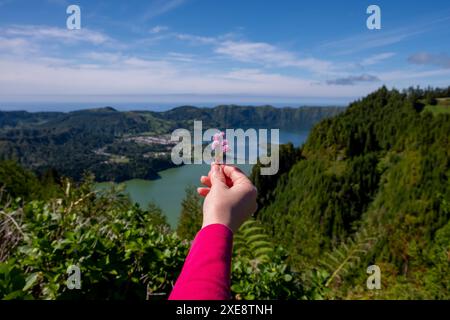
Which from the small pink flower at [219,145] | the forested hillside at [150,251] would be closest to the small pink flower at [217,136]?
the small pink flower at [219,145]

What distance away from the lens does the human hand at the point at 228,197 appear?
1.16 m

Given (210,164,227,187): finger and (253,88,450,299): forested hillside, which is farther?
(253,88,450,299): forested hillside

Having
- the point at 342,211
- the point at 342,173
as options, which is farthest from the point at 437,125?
the point at 342,211

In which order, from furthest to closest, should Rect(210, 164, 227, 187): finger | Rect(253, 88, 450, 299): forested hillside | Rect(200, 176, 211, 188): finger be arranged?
Rect(253, 88, 450, 299): forested hillside, Rect(200, 176, 211, 188): finger, Rect(210, 164, 227, 187): finger

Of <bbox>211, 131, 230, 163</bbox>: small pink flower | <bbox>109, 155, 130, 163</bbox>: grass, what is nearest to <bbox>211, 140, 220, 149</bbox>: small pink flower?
<bbox>211, 131, 230, 163</bbox>: small pink flower

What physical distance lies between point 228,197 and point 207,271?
39 centimetres

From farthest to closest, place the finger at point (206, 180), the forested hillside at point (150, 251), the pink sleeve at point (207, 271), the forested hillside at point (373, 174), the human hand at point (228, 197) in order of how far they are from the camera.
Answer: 1. the forested hillside at point (373, 174)
2. the forested hillside at point (150, 251)
3. the finger at point (206, 180)
4. the human hand at point (228, 197)
5. the pink sleeve at point (207, 271)

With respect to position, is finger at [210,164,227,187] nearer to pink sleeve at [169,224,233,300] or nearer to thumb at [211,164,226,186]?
thumb at [211,164,226,186]

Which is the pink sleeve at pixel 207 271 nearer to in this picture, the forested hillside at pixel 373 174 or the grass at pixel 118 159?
the grass at pixel 118 159

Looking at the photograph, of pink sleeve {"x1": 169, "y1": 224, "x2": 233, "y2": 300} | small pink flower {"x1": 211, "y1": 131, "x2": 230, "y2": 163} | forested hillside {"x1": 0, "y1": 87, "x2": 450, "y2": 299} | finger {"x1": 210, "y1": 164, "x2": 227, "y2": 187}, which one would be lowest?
forested hillside {"x1": 0, "y1": 87, "x2": 450, "y2": 299}

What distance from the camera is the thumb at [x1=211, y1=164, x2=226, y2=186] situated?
1393mm

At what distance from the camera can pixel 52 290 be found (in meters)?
2.14
